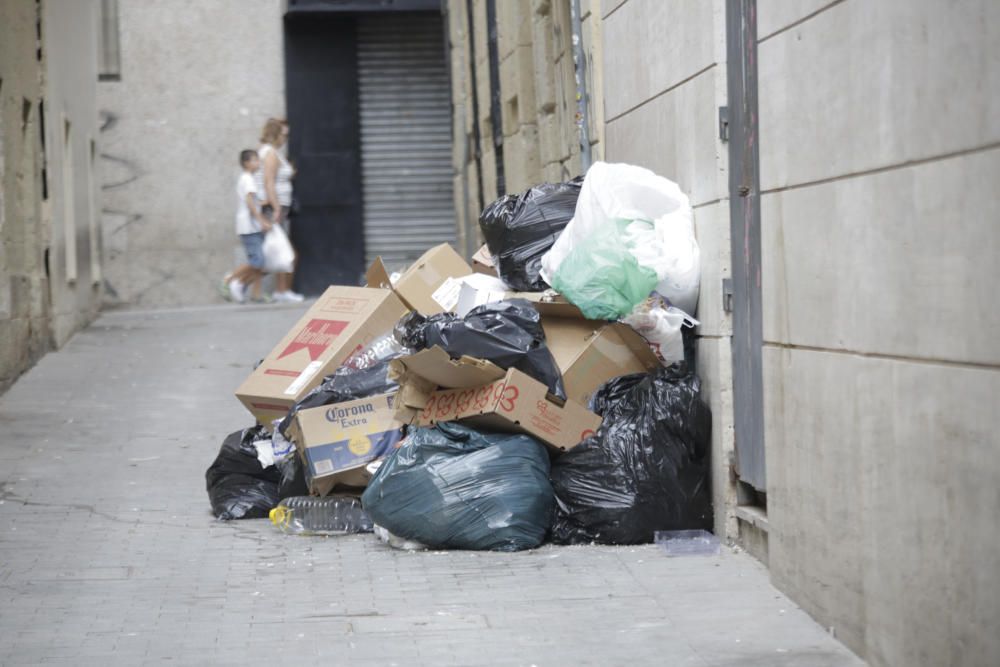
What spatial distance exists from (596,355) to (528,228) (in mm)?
911

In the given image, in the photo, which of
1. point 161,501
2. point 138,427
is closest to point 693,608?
point 161,501

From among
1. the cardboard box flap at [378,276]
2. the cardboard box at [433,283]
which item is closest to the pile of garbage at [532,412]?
the cardboard box at [433,283]

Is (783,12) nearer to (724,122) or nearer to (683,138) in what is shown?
(724,122)

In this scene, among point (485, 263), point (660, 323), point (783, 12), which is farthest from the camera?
point (485, 263)

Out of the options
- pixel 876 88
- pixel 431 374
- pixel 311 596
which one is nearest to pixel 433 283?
pixel 431 374

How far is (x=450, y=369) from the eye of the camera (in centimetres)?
598

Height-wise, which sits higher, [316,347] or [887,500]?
[316,347]

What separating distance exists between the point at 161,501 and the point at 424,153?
12.1 meters

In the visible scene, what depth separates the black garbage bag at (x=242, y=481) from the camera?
6766 mm

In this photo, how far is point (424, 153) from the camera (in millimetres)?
18797

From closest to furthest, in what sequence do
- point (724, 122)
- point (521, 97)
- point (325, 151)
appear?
point (724, 122) < point (521, 97) < point (325, 151)

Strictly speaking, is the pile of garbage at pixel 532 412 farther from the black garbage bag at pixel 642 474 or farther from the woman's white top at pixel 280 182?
the woman's white top at pixel 280 182

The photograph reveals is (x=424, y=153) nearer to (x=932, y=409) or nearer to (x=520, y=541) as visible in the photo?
(x=520, y=541)

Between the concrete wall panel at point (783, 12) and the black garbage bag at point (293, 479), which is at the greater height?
the concrete wall panel at point (783, 12)
